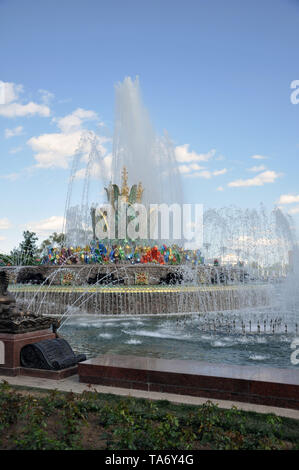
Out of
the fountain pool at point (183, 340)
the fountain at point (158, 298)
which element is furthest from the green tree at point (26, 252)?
the fountain pool at point (183, 340)

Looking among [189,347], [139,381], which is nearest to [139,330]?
[189,347]

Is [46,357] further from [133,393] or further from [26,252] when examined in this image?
[26,252]

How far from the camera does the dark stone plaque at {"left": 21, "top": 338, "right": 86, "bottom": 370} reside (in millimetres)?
8266

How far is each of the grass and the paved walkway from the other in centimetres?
37

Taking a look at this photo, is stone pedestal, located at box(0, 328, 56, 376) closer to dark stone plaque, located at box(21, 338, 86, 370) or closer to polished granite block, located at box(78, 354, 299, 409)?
dark stone plaque, located at box(21, 338, 86, 370)

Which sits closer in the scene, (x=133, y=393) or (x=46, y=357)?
(x=133, y=393)

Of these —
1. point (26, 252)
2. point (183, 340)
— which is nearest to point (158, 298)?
point (183, 340)

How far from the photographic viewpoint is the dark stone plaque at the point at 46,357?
827 centimetres

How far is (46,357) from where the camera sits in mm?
8289

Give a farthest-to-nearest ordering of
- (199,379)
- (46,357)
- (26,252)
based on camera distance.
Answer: (26,252) < (46,357) < (199,379)

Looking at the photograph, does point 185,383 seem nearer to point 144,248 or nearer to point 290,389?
point 290,389

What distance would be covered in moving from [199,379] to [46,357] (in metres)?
3.06

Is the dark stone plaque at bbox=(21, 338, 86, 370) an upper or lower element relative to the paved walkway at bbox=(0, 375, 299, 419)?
upper

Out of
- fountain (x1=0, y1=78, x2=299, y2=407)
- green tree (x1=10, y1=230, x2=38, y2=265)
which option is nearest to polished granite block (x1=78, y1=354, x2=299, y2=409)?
fountain (x1=0, y1=78, x2=299, y2=407)
